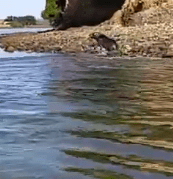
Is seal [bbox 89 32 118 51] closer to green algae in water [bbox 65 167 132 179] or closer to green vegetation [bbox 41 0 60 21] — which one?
green algae in water [bbox 65 167 132 179]

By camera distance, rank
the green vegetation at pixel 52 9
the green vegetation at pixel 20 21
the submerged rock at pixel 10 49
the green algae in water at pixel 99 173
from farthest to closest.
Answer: the green vegetation at pixel 20 21 → the green vegetation at pixel 52 9 → the submerged rock at pixel 10 49 → the green algae in water at pixel 99 173

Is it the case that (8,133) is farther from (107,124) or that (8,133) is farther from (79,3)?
(79,3)

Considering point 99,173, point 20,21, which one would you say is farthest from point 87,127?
point 20,21

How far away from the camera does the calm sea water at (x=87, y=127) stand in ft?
16.0

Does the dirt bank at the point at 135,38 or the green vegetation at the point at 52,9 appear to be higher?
the green vegetation at the point at 52,9

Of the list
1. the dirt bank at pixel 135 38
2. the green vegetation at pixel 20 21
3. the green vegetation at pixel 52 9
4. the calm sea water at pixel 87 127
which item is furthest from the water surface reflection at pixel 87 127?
the green vegetation at pixel 20 21

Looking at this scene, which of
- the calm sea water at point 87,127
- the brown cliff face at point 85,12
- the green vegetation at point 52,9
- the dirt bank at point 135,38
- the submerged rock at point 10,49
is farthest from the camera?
the green vegetation at point 52,9

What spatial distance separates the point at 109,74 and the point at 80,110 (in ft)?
20.1

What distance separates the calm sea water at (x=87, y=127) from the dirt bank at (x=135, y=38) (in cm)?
713

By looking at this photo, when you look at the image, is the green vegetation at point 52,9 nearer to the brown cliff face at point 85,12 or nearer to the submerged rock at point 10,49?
the brown cliff face at point 85,12

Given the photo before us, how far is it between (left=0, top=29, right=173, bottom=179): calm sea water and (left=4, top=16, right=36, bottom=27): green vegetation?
10713 centimetres

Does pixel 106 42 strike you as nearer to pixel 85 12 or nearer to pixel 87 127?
pixel 87 127

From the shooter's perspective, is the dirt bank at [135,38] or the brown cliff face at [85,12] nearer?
the dirt bank at [135,38]

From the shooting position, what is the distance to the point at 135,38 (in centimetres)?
2200
